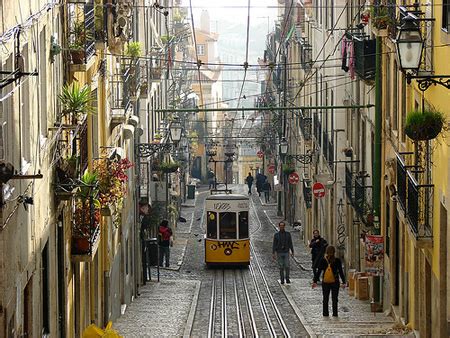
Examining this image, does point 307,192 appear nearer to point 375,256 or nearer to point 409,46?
point 375,256

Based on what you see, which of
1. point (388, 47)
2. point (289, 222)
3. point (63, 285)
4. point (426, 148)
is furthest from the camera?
point (289, 222)

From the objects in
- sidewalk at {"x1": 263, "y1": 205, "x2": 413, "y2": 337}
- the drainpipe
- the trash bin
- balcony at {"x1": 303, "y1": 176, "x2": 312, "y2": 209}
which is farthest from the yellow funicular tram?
the trash bin

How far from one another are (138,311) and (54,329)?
396 inches

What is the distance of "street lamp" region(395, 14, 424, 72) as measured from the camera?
1209 centimetres

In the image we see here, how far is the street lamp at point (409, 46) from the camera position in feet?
39.7

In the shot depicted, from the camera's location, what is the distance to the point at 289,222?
51656mm

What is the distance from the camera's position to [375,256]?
20.6 metres

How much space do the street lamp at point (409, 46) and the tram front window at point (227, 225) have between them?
2230cm

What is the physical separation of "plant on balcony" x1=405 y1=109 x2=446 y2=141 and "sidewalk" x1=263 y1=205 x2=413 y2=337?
431cm

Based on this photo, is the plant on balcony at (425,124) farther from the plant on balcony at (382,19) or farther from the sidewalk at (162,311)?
the sidewalk at (162,311)

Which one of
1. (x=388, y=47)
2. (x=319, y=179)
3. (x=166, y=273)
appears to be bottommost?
(x=166, y=273)

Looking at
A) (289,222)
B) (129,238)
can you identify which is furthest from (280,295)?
(289,222)

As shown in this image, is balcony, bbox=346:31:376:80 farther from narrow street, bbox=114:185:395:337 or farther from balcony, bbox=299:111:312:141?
balcony, bbox=299:111:312:141

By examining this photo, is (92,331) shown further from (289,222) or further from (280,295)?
(289,222)
